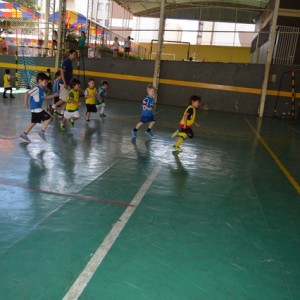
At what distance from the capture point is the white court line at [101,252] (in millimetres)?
2644

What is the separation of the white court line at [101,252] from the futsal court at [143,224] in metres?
0.01

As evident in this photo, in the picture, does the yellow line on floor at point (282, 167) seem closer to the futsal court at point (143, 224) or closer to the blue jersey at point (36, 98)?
the futsal court at point (143, 224)

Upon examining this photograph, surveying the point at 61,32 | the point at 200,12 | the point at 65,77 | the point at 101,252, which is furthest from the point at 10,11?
the point at 101,252

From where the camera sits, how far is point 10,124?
9.57 m

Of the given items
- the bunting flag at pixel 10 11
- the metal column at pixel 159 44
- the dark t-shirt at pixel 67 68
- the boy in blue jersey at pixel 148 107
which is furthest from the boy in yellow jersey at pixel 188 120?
the bunting flag at pixel 10 11

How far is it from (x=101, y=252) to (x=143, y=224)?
2.57 ft

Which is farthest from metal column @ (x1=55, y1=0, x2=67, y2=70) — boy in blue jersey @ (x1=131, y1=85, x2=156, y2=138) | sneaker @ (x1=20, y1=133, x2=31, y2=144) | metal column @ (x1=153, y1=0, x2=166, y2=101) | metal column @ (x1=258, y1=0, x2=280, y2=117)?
sneaker @ (x1=20, y1=133, x2=31, y2=144)

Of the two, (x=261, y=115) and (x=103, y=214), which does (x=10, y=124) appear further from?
(x=261, y=115)

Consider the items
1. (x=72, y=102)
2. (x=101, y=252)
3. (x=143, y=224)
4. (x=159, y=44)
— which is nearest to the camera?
(x=101, y=252)

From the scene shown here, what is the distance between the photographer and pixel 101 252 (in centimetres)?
323

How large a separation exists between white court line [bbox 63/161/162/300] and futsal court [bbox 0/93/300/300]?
1 centimetres

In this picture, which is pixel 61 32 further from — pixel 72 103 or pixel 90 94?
pixel 72 103

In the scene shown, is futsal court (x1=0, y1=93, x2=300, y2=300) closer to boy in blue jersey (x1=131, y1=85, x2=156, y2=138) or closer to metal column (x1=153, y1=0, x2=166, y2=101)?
boy in blue jersey (x1=131, y1=85, x2=156, y2=138)

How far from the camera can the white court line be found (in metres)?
2.64
